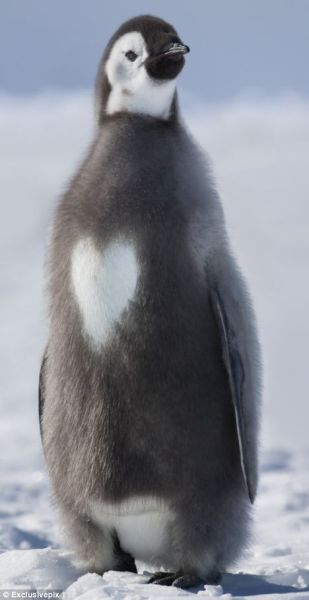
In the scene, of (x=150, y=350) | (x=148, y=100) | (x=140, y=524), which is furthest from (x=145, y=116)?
(x=140, y=524)

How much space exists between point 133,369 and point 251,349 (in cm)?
40

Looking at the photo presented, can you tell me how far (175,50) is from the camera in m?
3.54

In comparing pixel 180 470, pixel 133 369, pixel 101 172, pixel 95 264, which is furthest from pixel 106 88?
pixel 180 470

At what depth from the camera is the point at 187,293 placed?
344cm

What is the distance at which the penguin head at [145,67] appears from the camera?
3.56 m

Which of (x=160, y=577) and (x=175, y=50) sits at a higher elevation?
(x=175, y=50)

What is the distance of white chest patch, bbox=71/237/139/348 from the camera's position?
3398 millimetres

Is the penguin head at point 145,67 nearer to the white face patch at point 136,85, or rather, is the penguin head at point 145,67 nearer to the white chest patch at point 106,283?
the white face patch at point 136,85

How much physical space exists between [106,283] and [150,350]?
0.75ft

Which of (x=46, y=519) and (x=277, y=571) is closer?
(x=277, y=571)

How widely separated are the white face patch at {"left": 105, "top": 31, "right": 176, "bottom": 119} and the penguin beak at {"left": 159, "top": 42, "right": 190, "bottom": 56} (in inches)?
2.6

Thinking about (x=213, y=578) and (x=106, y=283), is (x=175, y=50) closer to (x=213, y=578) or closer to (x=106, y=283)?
(x=106, y=283)

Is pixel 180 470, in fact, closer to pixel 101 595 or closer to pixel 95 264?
pixel 101 595

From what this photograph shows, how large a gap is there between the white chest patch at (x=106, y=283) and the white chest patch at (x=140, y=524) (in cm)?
48
